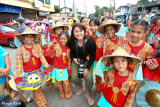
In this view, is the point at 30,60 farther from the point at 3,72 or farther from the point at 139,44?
the point at 139,44

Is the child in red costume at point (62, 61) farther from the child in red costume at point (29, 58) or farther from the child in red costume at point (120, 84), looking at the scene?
the child in red costume at point (120, 84)

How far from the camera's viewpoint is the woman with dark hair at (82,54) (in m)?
2.19

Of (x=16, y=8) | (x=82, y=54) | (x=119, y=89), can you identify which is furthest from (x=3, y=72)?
(x=16, y=8)

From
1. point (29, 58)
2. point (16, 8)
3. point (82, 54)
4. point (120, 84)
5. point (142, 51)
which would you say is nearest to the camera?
point (120, 84)

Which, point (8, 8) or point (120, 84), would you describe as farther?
point (8, 8)

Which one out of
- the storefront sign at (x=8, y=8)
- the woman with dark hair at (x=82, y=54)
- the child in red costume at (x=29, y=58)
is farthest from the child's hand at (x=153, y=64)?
the storefront sign at (x=8, y=8)

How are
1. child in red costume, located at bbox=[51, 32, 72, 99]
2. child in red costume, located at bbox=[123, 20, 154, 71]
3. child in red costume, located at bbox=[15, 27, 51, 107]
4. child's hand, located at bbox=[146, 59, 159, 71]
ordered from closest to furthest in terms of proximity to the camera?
child's hand, located at bbox=[146, 59, 159, 71], child in red costume, located at bbox=[123, 20, 154, 71], child in red costume, located at bbox=[15, 27, 51, 107], child in red costume, located at bbox=[51, 32, 72, 99]

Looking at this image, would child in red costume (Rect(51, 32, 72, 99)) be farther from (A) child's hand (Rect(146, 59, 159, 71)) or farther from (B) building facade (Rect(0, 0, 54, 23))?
(B) building facade (Rect(0, 0, 54, 23))

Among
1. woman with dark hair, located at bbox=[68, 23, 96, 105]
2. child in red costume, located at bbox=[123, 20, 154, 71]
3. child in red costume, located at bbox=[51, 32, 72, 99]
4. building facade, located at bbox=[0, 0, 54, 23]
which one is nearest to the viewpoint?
child in red costume, located at bbox=[123, 20, 154, 71]

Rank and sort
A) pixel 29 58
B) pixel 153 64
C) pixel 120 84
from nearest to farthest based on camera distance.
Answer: pixel 153 64 → pixel 120 84 → pixel 29 58

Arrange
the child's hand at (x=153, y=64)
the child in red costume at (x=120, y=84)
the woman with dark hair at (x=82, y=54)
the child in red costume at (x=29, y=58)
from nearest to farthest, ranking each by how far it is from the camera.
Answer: the child's hand at (x=153, y=64)
the child in red costume at (x=120, y=84)
the child in red costume at (x=29, y=58)
the woman with dark hair at (x=82, y=54)

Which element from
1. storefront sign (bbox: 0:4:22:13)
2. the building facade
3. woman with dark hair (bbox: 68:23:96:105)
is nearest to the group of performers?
woman with dark hair (bbox: 68:23:96:105)

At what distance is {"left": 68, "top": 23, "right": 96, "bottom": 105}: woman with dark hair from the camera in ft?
7.18

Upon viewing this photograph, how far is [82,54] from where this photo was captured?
2.32 m
